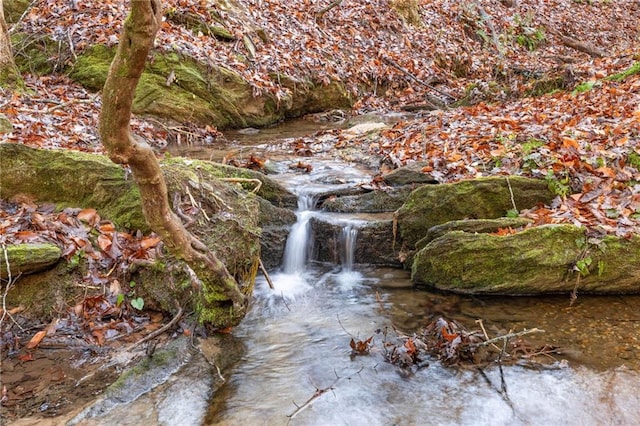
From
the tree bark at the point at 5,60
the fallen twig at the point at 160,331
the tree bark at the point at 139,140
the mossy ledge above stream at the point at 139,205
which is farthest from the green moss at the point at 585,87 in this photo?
the tree bark at the point at 5,60

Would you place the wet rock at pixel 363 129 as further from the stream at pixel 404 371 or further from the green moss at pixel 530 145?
the stream at pixel 404 371

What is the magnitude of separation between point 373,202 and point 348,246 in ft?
2.64

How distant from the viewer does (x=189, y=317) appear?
4.06m

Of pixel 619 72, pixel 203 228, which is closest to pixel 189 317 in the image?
pixel 203 228

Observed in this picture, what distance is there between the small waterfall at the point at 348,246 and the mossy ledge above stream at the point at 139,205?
1.40 metres

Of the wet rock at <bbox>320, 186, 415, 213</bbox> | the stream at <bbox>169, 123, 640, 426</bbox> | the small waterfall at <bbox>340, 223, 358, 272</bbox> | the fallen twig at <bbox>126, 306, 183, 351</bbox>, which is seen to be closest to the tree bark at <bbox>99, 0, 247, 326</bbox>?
the fallen twig at <bbox>126, 306, 183, 351</bbox>

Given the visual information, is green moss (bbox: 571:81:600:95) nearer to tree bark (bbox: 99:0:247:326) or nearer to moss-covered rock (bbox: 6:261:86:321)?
tree bark (bbox: 99:0:247:326)

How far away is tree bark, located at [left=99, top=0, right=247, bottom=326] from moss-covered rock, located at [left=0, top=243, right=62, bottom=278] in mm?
1388

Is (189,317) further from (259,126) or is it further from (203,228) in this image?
(259,126)

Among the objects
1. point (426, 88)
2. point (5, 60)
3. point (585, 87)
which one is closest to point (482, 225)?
point (585, 87)

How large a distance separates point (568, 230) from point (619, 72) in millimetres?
5654

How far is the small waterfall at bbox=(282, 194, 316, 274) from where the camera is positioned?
593 cm

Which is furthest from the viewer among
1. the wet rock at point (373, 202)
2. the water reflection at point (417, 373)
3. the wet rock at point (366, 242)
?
the wet rock at point (373, 202)

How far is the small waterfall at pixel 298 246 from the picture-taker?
5.93 meters
